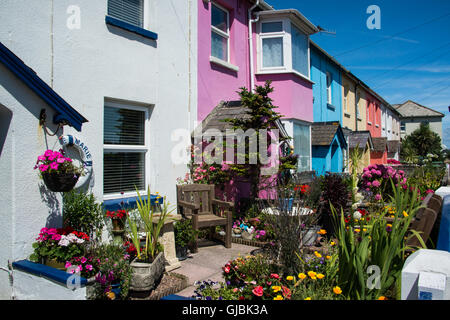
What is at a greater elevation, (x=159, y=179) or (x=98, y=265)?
(x=159, y=179)

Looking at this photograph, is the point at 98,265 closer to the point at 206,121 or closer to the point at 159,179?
the point at 159,179

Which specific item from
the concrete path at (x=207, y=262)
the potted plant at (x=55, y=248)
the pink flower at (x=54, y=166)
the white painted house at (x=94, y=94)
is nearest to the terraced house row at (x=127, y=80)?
the white painted house at (x=94, y=94)

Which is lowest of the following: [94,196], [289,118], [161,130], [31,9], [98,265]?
[98,265]

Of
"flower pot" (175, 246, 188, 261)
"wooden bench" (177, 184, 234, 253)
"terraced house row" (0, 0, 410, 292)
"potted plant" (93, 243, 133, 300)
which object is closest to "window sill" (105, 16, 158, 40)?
"terraced house row" (0, 0, 410, 292)

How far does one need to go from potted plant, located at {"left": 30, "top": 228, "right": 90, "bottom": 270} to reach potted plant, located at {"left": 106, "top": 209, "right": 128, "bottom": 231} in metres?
1.18

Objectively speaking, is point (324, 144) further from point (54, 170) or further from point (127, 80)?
point (54, 170)

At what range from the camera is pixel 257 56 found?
30.2 ft

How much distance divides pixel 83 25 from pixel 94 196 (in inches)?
104

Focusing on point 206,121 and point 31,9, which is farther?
point 206,121

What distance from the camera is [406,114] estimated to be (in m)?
54.4

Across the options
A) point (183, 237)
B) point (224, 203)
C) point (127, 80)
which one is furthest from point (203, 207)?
point (127, 80)

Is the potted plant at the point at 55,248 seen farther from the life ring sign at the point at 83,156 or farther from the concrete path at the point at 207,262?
the concrete path at the point at 207,262

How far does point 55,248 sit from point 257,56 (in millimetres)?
7473
